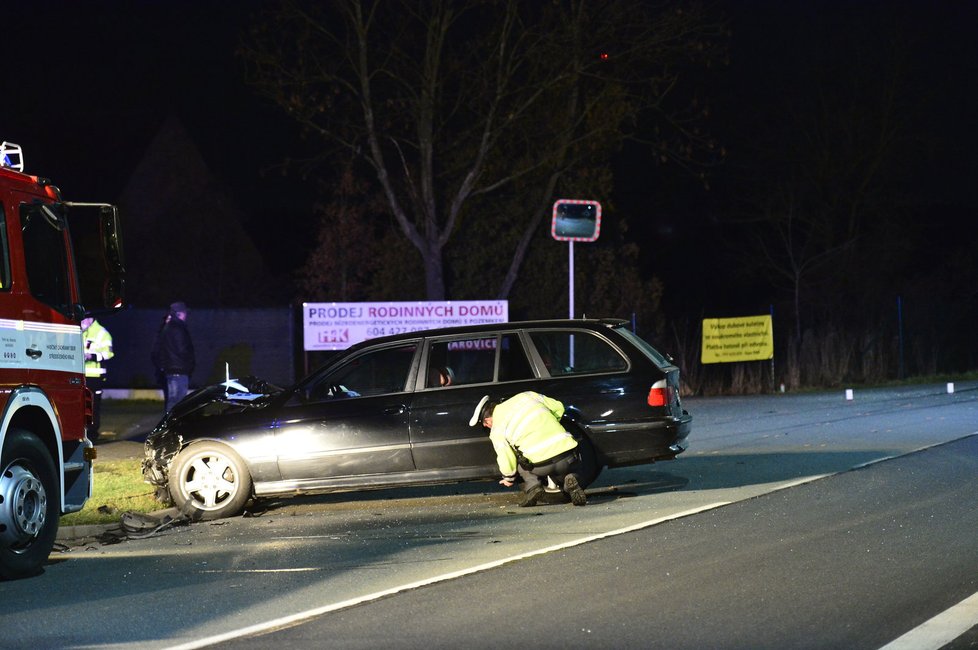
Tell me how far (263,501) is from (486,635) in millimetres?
6619

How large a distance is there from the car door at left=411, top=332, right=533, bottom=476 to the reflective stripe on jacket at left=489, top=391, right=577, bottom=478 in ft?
1.34

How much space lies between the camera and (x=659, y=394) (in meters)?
11.9

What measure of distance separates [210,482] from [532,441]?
3012 millimetres

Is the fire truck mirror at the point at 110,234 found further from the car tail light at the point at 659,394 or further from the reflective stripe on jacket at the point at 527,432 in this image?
the car tail light at the point at 659,394

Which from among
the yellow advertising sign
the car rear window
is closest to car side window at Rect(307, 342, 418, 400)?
the car rear window

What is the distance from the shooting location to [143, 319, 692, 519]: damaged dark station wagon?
11812mm

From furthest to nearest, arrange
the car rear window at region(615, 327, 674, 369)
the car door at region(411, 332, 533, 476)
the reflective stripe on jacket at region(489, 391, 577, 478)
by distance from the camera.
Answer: the car rear window at region(615, 327, 674, 369) < the car door at region(411, 332, 533, 476) < the reflective stripe on jacket at region(489, 391, 577, 478)

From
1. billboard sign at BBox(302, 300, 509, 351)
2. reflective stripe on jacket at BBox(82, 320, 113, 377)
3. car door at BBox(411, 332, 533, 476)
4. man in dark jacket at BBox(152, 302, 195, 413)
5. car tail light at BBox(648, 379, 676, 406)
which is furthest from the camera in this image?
billboard sign at BBox(302, 300, 509, 351)

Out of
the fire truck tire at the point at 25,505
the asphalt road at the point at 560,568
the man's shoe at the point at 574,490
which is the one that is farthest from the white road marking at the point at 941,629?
the fire truck tire at the point at 25,505

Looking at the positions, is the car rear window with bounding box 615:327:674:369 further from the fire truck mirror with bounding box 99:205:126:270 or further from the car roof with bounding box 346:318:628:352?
the fire truck mirror with bounding box 99:205:126:270

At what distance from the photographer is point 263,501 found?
12.9 metres

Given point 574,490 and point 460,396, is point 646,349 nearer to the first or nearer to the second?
point 574,490

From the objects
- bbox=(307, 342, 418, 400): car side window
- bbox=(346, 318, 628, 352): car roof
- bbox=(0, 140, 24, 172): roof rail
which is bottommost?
bbox=(307, 342, 418, 400): car side window

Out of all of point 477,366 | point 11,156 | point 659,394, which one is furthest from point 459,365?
point 11,156
